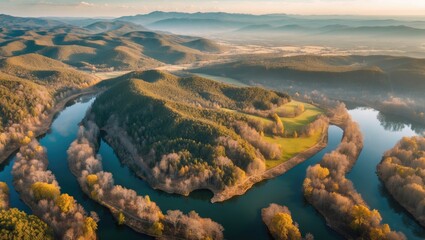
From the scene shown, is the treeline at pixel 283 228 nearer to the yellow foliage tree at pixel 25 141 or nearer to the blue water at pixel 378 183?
the blue water at pixel 378 183

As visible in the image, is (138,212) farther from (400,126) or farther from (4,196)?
(400,126)

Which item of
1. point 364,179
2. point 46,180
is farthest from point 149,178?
point 364,179

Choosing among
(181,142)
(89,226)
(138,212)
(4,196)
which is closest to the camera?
(89,226)

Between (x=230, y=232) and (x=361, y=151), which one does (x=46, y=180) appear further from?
(x=361, y=151)

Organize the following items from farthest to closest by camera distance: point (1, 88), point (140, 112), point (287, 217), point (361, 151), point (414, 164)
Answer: point (1, 88)
point (140, 112)
point (361, 151)
point (414, 164)
point (287, 217)

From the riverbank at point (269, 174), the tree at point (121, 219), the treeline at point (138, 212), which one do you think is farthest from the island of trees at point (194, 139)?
the tree at point (121, 219)

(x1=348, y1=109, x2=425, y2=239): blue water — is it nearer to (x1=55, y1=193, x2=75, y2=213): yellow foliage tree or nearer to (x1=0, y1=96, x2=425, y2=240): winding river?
(x1=0, y1=96, x2=425, y2=240): winding river

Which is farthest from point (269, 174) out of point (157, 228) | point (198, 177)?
point (157, 228)
